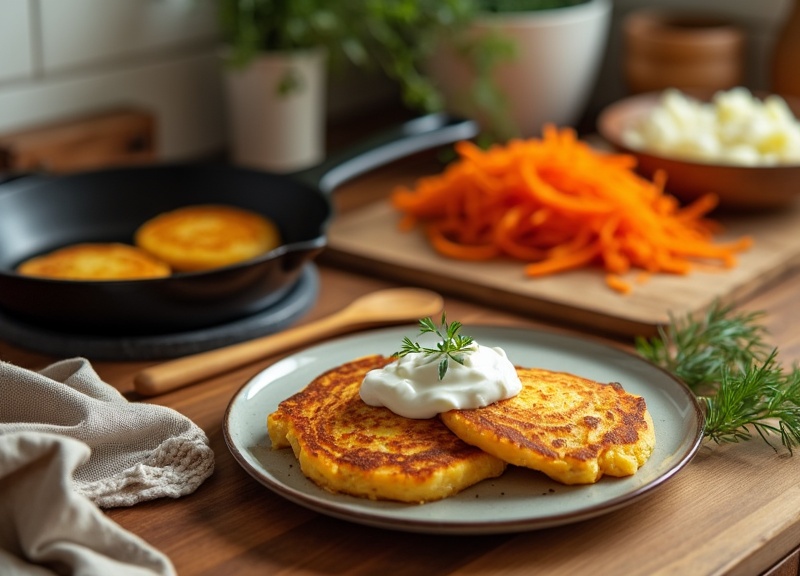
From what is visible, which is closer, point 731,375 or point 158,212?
point 731,375

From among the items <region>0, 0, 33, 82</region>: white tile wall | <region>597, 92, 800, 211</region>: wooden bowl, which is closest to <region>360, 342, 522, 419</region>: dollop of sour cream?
<region>597, 92, 800, 211</region>: wooden bowl

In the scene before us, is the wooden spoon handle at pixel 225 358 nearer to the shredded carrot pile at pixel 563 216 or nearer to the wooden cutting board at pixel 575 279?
the wooden cutting board at pixel 575 279

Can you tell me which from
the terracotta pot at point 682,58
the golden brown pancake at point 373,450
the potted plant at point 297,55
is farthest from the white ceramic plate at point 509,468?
the terracotta pot at point 682,58

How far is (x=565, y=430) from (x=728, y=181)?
0.98 meters

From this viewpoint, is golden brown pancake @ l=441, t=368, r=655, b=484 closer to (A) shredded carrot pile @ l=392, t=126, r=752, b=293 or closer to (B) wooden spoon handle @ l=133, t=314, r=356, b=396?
(B) wooden spoon handle @ l=133, t=314, r=356, b=396

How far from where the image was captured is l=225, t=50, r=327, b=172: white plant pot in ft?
7.29

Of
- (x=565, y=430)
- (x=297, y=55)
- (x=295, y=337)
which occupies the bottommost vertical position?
(x=295, y=337)

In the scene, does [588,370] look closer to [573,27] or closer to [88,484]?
[88,484]

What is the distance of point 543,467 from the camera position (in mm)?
1035

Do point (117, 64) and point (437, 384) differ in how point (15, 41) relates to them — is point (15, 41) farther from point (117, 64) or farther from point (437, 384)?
point (437, 384)

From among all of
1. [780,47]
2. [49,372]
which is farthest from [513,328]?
[780,47]

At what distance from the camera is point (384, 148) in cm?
187

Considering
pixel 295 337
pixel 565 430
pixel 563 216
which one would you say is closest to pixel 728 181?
pixel 563 216

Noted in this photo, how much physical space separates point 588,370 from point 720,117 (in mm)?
884
